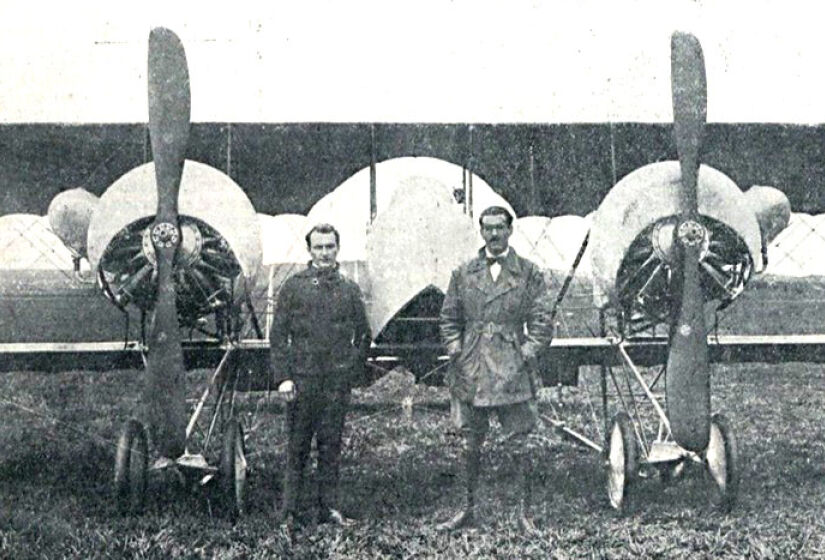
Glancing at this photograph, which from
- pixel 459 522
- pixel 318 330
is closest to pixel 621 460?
pixel 459 522

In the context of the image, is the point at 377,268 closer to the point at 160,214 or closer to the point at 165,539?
the point at 160,214

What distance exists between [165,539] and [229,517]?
74cm

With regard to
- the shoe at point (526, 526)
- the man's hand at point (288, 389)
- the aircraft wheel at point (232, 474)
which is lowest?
the shoe at point (526, 526)

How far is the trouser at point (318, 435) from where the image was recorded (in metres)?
6.07

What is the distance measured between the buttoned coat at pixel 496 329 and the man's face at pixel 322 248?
2.73 feet

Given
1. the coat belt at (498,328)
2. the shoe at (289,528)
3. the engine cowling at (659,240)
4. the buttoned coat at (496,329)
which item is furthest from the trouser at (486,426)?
the engine cowling at (659,240)

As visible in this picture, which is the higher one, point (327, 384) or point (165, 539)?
point (327, 384)

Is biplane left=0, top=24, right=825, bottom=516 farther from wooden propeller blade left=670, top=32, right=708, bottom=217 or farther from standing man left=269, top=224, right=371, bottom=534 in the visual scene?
standing man left=269, top=224, right=371, bottom=534

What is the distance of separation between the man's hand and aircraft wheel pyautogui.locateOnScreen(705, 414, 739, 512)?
2769 millimetres

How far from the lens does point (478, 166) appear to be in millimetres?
9898

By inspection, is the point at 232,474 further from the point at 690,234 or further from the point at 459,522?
the point at 690,234

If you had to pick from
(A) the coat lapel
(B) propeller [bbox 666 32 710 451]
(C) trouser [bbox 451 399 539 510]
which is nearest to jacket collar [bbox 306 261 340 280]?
(A) the coat lapel

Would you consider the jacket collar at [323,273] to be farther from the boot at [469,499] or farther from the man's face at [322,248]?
the boot at [469,499]

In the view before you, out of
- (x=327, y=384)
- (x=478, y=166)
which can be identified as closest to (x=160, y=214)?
(x=327, y=384)
